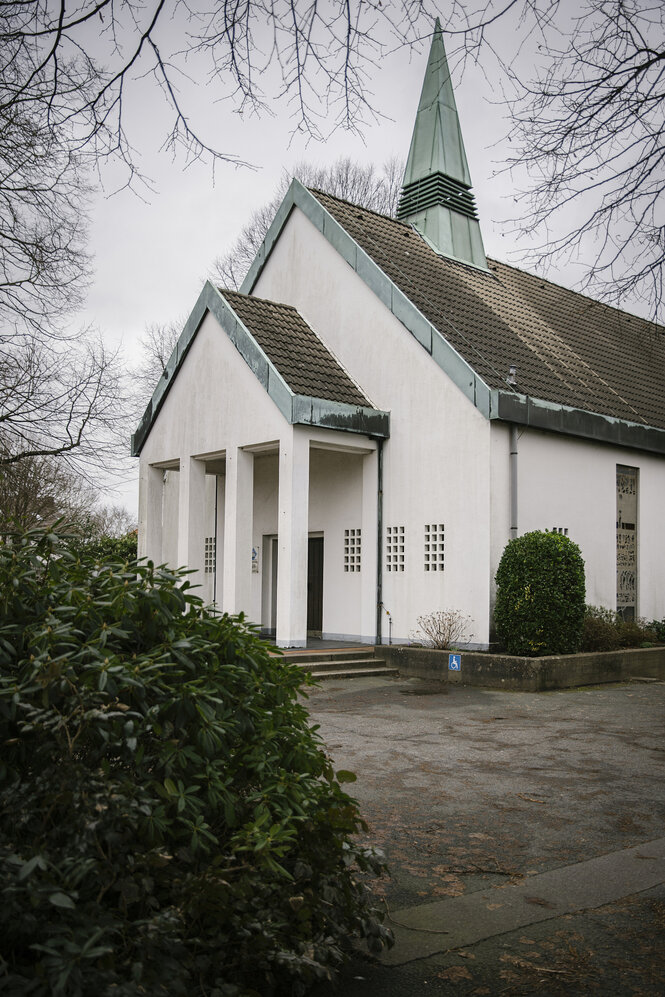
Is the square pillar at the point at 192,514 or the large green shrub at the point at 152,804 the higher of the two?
the square pillar at the point at 192,514

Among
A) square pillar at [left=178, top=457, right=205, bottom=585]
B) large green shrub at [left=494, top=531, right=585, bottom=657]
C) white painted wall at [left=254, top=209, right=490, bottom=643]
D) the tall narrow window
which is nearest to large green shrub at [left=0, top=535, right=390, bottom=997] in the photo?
large green shrub at [left=494, top=531, right=585, bottom=657]

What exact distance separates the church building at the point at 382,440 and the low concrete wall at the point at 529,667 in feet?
3.24

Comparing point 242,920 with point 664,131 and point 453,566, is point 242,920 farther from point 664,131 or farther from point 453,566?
point 453,566

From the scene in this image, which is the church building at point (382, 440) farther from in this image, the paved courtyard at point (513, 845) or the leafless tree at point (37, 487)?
the paved courtyard at point (513, 845)

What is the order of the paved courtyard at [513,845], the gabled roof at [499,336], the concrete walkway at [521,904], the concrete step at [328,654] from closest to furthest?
the paved courtyard at [513,845]
the concrete walkway at [521,904]
the concrete step at [328,654]
the gabled roof at [499,336]

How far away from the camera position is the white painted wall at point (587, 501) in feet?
50.3

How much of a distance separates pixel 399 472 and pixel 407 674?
4022mm

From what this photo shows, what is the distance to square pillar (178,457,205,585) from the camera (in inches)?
703

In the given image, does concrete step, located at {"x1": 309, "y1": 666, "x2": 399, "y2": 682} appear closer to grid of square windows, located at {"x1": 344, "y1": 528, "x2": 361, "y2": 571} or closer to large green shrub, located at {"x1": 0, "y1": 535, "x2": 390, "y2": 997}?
grid of square windows, located at {"x1": 344, "y1": 528, "x2": 361, "y2": 571}

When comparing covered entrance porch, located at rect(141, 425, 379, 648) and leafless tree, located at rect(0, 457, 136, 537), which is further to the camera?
leafless tree, located at rect(0, 457, 136, 537)

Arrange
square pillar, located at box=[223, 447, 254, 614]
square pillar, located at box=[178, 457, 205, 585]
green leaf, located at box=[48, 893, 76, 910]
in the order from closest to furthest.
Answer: green leaf, located at box=[48, 893, 76, 910] < square pillar, located at box=[223, 447, 254, 614] < square pillar, located at box=[178, 457, 205, 585]

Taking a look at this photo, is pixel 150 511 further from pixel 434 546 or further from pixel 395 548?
pixel 434 546

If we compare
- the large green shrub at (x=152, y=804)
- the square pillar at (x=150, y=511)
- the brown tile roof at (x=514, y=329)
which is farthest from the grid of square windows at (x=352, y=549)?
the large green shrub at (x=152, y=804)

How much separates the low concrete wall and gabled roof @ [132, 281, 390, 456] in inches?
174
